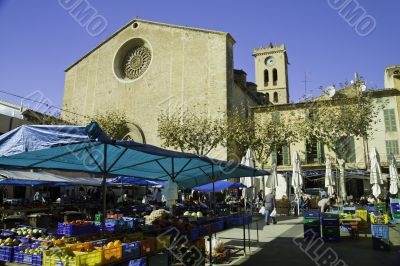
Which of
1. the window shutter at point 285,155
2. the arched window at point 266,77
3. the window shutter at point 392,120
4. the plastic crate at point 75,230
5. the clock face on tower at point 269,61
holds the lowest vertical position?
the plastic crate at point 75,230

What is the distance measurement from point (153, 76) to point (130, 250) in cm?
2756

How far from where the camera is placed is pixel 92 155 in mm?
6531

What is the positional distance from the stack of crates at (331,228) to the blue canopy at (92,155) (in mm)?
2916

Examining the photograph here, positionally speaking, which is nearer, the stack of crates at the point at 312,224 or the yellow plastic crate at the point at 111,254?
the yellow plastic crate at the point at 111,254

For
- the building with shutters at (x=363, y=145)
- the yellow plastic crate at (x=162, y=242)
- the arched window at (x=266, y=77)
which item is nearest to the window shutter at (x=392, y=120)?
the building with shutters at (x=363, y=145)

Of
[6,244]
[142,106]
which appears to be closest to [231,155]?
[142,106]

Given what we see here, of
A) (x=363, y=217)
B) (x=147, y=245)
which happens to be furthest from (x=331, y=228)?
(x=147, y=245)

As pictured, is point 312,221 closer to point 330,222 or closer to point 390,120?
point 330,222

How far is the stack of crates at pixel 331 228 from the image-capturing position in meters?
10.9

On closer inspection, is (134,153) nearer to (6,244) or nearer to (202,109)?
(6,244)

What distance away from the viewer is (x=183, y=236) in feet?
21.8

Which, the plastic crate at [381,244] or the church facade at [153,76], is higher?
the church facade at [153,76]

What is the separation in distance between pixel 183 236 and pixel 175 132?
18.1 meters

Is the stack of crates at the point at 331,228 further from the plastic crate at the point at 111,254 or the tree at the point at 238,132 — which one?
the tree at the point at 238,132
